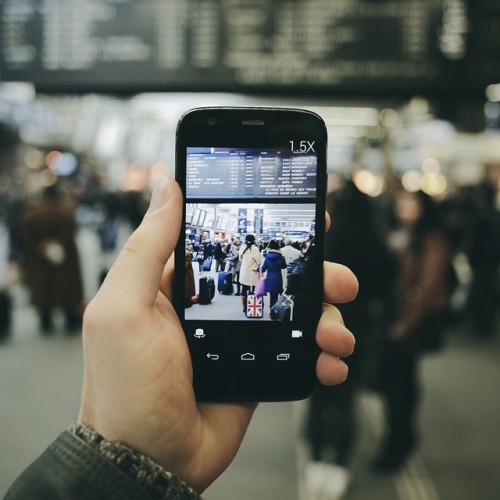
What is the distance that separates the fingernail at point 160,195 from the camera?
1.40 meters

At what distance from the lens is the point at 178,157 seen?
1.56 metres

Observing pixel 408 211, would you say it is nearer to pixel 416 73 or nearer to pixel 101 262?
pixel 416 73

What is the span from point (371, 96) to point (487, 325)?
5189 mm

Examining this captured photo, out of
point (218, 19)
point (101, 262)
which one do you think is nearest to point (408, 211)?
point (218, 19)

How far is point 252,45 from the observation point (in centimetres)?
369

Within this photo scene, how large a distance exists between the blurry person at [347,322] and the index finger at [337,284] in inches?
91.7

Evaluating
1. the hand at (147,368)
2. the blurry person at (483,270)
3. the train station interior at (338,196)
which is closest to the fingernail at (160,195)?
the hand at (147,368)

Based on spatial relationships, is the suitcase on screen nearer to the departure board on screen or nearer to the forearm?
the departure board on screen

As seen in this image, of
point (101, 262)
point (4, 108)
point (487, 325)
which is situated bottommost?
point (101, 262)

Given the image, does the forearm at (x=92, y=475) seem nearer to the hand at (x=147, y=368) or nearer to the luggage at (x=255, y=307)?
the hand at (x=147, y=368)

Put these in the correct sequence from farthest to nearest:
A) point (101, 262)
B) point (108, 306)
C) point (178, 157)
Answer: point (101, 262) → point (178, 157) → point (108, 306)

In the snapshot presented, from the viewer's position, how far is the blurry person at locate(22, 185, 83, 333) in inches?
315

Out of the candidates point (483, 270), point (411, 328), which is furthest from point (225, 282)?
point (483, 270)

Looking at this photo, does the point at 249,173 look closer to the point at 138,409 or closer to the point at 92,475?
the point at 138,409
